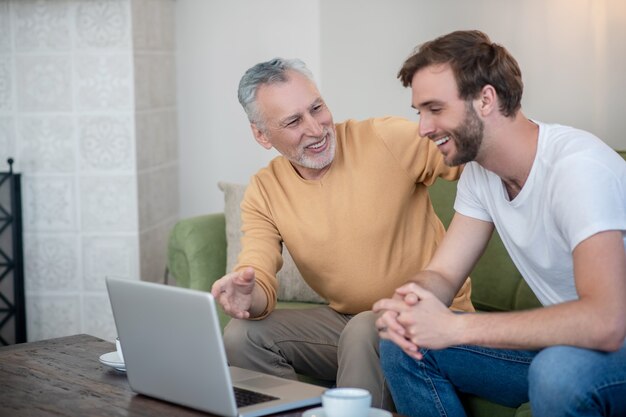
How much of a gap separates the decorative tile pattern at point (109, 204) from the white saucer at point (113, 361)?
1.66 metres

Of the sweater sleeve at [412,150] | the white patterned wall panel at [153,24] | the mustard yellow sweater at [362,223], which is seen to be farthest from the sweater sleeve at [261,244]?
the white patterned wall panel at [153,24]

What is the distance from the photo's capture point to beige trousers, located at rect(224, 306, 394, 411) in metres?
2.23

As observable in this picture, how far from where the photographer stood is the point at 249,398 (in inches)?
71.4

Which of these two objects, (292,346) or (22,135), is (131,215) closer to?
(22,135)

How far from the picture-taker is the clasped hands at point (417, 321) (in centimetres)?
183

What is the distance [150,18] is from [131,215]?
30.3 inches

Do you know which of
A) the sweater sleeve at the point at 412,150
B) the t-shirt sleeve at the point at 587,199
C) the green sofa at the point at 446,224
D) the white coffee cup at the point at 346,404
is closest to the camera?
the white coffee cup at the point at 346,404

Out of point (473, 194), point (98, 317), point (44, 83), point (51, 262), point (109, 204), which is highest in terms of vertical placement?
point (44, 83)

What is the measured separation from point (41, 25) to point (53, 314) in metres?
1.11

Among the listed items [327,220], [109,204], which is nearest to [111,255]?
[109,204]

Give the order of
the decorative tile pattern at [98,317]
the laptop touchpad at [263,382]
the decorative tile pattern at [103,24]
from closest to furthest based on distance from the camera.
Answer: the laptop touchpad at [263,382]
the decorative tile pattern at [103,24]
the decorative tile pattern at [98,317]

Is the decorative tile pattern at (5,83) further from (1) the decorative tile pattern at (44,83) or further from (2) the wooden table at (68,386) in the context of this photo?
(2) the wooden table at (68,386)

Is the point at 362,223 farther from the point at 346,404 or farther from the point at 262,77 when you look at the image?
the point at 346,404

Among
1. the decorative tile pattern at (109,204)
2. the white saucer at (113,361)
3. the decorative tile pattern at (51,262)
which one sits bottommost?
the decorative tile pattern at (51,262)
